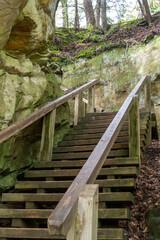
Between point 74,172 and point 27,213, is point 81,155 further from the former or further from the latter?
point 27,213

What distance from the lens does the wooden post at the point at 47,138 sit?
15.8 feet

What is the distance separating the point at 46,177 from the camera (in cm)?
412

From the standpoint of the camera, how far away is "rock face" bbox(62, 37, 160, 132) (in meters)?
9.53

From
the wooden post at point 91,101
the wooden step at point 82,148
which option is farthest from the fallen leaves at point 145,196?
the wooden post at point 91,101

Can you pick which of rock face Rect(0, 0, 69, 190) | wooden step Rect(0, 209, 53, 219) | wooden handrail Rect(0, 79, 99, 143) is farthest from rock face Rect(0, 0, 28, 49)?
wooden step Rect(0, 209, 53, 219)

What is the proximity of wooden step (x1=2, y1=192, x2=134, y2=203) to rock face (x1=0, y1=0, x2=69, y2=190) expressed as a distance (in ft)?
2.28

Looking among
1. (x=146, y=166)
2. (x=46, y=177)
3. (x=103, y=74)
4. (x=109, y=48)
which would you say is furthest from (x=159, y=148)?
(x=109, y=48)

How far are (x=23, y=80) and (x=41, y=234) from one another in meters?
2.73

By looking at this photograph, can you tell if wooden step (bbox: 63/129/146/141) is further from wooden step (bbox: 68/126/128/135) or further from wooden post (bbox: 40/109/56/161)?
wooden post (bbox: 40/109/56/161)

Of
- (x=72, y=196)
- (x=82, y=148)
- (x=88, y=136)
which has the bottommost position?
(x=72, y=196)

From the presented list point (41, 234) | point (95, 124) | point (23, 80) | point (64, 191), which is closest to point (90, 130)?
point (95, 124)

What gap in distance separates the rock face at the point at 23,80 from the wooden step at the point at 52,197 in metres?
0.69

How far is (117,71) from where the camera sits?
10352 mm

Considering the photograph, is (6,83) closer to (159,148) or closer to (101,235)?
(101,235)
